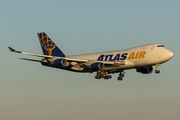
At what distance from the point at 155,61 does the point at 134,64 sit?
12.3ft

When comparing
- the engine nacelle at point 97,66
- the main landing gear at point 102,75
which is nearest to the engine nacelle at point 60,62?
the engine nacelle at point 97,66

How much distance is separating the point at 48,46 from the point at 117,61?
1887cm

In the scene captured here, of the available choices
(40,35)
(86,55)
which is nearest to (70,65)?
(86,55)

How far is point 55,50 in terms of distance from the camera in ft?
250

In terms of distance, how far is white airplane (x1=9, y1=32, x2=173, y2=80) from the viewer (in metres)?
62.2

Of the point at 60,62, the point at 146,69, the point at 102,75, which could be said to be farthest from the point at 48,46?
the point at 146,69

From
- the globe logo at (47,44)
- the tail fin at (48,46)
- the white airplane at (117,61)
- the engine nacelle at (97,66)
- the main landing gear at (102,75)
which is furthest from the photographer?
the globe logo at (47,44)

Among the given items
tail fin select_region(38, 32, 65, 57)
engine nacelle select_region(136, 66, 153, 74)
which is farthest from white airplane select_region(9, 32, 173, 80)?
tail fin select_region(38, 32, 65, 57)

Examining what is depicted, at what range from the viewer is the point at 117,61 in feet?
213

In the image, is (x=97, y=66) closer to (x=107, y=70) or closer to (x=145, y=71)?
(x=107, y=70)

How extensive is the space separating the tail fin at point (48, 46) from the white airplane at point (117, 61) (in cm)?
540

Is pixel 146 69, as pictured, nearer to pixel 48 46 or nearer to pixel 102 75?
pixel 102 75

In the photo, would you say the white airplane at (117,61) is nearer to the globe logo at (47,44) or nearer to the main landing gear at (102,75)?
the main landing gear at (102,75)

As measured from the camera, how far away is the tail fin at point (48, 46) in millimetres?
75750
